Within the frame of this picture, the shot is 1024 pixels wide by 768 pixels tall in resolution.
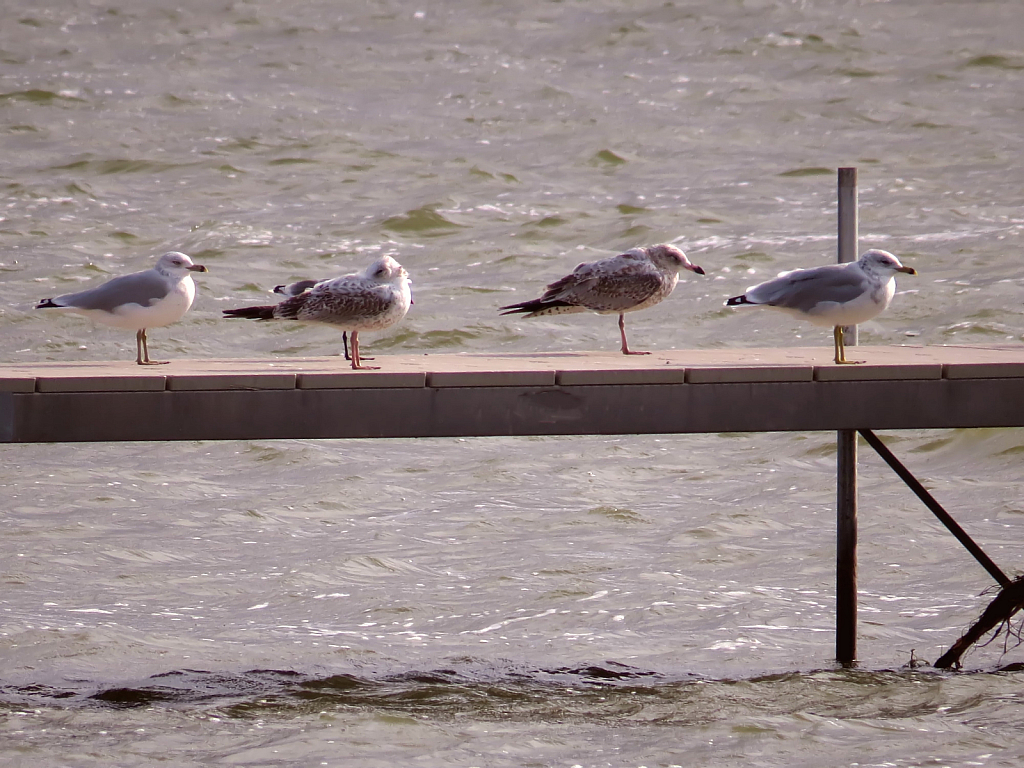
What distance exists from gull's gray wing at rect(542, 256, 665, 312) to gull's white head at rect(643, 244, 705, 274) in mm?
57

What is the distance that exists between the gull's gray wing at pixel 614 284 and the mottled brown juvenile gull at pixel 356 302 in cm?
98

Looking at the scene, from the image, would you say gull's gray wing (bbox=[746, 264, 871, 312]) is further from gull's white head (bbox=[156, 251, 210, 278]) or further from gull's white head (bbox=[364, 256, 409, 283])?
gull's white head (bbox=[156, 251, 210, 278])

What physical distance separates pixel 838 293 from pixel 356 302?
2356 millimetres

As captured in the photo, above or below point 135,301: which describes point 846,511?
below

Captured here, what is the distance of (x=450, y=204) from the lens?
2200 cm

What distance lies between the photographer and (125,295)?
723 centimetres

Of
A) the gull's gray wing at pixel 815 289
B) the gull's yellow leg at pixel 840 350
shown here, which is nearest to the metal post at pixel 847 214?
the gull's gray wing at pixel 815 289

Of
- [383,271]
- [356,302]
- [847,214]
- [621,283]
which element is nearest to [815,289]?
[621,283]

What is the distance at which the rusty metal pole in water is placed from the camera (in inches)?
315

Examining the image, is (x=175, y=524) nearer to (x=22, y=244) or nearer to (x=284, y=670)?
(x=284, y=670)

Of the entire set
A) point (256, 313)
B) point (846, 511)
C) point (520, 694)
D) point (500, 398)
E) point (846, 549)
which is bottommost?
point (520, 694)

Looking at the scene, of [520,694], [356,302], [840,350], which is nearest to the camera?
[840,350]

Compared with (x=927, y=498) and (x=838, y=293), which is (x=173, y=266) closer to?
(x=838, y=293)

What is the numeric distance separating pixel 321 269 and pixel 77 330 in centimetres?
334
